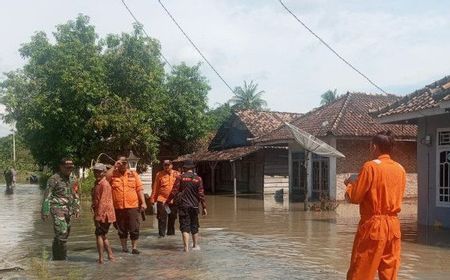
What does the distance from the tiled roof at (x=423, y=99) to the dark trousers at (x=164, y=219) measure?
20.7ft

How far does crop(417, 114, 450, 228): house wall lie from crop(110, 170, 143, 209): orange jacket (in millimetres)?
7833

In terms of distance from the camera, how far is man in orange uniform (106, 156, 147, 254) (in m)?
9.82

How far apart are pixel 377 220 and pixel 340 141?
2000 cm

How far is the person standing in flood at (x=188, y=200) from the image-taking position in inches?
400

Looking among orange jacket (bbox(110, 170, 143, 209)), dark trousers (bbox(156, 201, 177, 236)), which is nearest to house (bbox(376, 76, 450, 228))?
dark trousers (bbox(156, 201, 177, 236))

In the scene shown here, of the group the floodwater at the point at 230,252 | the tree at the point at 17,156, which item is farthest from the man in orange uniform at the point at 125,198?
the tree at the point at 17,156

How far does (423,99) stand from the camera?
13883mm

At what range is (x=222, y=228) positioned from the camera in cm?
1491

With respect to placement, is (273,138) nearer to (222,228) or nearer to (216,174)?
(216,174)

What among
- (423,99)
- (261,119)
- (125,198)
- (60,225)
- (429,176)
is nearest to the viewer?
(60,225)

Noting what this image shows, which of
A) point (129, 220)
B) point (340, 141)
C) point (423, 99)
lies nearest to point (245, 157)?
point (340, 141)

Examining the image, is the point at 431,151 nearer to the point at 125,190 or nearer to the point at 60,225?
the point at 125,190

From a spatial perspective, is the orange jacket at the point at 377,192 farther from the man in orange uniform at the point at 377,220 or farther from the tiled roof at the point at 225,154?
the tiled roof at the point at 225,154

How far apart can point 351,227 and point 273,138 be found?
14081mm
